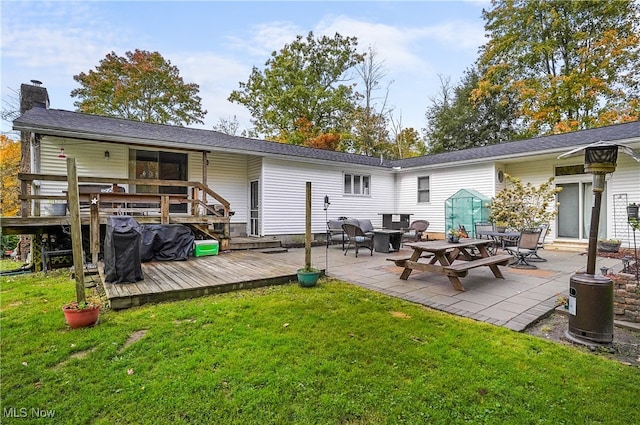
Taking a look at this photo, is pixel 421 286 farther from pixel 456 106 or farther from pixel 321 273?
pixel 456 106

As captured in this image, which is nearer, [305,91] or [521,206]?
[521,206]

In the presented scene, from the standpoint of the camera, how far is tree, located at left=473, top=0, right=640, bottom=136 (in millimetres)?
15320

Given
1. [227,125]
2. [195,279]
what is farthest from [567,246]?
[227,125]

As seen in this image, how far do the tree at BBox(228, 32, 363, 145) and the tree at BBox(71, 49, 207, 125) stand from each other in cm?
452

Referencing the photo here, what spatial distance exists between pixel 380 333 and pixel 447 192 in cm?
1029

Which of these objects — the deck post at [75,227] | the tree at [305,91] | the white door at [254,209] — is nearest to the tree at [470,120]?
the tree at [305,91]

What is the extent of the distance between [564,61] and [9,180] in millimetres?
31103

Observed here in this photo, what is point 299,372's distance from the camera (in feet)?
8.21

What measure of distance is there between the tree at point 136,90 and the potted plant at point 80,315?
19994 mm

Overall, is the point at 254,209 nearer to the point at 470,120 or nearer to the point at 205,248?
the point at 205,248

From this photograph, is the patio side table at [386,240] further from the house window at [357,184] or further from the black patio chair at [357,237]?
the house window at [357,184]

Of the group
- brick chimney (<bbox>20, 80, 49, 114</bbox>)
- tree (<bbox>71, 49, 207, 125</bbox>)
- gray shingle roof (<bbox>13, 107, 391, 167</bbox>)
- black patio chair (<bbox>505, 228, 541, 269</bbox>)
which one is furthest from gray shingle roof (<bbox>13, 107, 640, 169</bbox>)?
tree (<bbox>71, 49, 207, 125</bbox>)

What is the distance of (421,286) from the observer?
5.18m

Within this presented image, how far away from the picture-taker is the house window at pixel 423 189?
13141 mm
